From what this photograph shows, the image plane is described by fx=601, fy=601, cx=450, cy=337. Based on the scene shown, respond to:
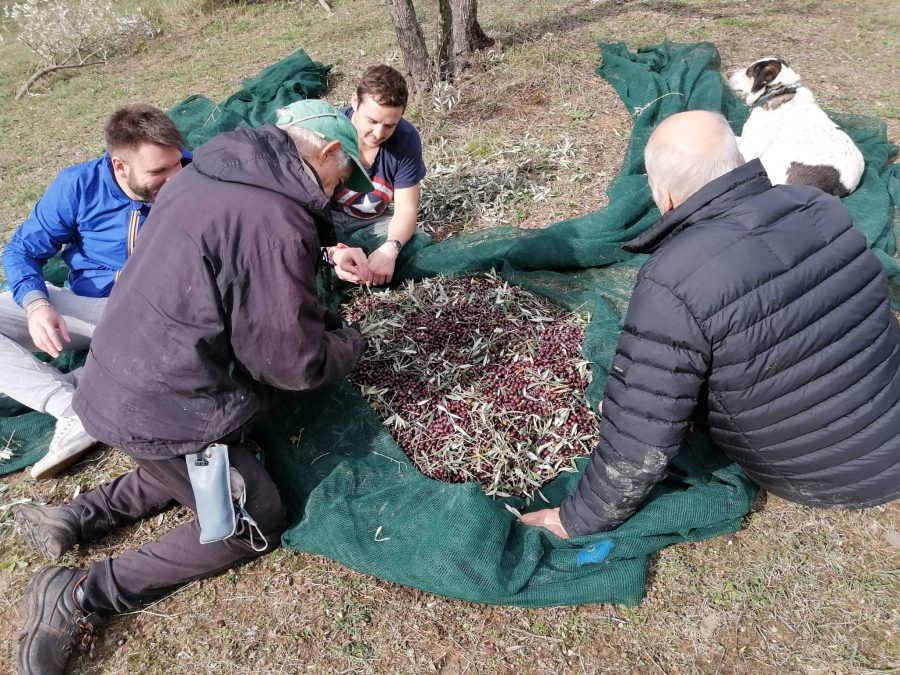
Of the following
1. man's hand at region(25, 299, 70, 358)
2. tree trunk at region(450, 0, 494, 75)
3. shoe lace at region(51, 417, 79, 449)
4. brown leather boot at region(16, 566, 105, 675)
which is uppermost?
tree trunk at region(450, 0, 494, 75)

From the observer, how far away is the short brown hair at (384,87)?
10.7ft

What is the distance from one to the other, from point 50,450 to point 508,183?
3521 millimetres

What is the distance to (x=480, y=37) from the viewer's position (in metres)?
6.67

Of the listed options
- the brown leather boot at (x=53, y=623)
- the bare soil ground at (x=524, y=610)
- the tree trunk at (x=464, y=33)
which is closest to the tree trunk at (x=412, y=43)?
the tree trunk at (x=464, y=33)

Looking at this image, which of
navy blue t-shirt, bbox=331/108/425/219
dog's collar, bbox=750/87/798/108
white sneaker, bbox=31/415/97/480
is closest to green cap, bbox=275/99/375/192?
navy blue t-shirt, bbox=331/108/425/219

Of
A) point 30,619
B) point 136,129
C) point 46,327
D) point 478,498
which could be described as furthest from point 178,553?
point 136,129

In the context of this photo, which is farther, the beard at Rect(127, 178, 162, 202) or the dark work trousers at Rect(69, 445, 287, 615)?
the beard at Rect(127, 178, 162, 202)

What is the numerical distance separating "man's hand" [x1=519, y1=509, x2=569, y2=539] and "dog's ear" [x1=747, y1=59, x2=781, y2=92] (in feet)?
14.1

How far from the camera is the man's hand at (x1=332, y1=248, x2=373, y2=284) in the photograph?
3.15m

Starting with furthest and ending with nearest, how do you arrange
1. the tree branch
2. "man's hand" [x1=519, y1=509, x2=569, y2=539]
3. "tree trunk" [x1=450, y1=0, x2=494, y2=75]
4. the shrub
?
the shrub < the tree branch < "tree trunk" [x1=450, y1=0, x2=494, y2=75] < "man's hand" [x1=519, y1=509, x2=569, y2=539]

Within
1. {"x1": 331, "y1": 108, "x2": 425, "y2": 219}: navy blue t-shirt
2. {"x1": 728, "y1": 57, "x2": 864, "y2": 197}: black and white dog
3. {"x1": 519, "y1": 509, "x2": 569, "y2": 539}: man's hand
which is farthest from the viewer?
{"x1": 728, "y1": 57, "x2": 864, "y2": 197}: black and white dog

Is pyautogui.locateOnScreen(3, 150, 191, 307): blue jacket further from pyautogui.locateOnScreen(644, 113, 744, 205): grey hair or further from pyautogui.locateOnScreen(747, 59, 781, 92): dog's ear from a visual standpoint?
pyautogui.locateOnScreen(747, 59, 781, 92): dog's ear

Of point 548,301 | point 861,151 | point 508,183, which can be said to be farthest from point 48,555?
point 861,151

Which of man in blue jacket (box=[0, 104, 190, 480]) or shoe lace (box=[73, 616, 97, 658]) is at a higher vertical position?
man in blue jacket (box=[0, 104, 190, 480])
